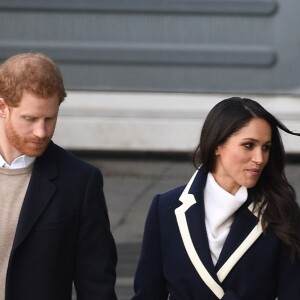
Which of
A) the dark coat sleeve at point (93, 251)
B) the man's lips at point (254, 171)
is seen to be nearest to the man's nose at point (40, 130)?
the dark coat sleeve at point (93, 251)

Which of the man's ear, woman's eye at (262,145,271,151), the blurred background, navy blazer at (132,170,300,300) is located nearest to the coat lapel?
navy blazer at (132,170,300,300)

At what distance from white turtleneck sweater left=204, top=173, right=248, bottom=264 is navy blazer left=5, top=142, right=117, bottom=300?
1.20ft

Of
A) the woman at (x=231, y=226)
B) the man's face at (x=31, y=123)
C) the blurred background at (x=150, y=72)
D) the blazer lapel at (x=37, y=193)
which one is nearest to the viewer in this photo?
the man's face at (x=31, y=123)

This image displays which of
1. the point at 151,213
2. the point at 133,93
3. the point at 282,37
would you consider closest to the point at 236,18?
the point at 282,37

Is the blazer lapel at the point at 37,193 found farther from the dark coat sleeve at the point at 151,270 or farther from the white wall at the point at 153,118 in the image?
the white wall at the point at 153,118

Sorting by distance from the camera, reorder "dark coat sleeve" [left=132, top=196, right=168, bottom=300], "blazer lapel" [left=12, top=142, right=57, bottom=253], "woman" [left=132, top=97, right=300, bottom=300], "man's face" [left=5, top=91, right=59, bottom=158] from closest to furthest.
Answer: "man's face" [left=5, top=91, right=59, bottom=158] < "blazer lapel" [left=12, top=142, right=57, bottom=253] < "woman" [left=132, top=97, right=300, bottom=300] < "dark coat sleeve" [left=132, top=196, right=168, bottom=300]

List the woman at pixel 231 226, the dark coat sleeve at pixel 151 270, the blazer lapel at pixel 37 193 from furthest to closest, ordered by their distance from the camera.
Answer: the dark coat sleeve at pixel 151 270
the woman at pixel 231 226
the blazer lapel at pixel 37 193

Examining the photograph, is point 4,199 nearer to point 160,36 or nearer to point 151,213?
point 151,213

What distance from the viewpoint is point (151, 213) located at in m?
4.60

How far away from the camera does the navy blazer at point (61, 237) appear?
14.3 feet

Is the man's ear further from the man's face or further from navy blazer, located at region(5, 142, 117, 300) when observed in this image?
navy blazer, located at region(5, 142, 117, 300)

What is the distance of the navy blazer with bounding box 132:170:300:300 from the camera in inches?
174

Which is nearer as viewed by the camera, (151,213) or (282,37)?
(151,213)

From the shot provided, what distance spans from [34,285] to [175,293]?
52cm
